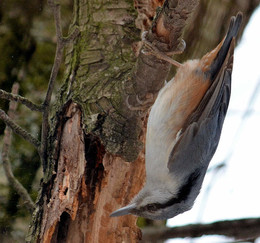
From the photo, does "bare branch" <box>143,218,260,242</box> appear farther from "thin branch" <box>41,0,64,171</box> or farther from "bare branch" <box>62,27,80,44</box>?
"bare branch" <box>62,27,80,44</box>

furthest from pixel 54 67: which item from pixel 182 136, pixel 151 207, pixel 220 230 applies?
pixel 220 230

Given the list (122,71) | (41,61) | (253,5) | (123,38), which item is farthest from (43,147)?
(253,5)

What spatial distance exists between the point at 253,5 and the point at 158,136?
1.06 meters

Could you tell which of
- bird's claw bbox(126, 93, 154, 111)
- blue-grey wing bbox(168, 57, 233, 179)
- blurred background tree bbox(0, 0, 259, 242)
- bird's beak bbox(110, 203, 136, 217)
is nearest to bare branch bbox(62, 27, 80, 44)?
bird's claw bbox(126, 93, 154, 111)

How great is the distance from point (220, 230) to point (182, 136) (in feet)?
2.41

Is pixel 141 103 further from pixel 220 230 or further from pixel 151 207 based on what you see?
pixel 220 230

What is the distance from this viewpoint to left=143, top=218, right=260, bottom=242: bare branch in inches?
68.8

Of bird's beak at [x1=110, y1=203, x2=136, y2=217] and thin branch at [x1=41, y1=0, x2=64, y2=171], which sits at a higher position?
thin branch at [x1=41, y1=0, x2=64, y2=171]

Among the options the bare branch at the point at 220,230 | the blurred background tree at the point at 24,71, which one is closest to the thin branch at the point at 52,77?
the blurred background tree at the point at 24,71

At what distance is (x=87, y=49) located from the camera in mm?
2539

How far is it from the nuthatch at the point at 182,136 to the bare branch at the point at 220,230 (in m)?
0.32

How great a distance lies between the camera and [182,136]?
2.44 metres

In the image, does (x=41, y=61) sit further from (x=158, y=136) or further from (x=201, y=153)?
(x=201, y=153)

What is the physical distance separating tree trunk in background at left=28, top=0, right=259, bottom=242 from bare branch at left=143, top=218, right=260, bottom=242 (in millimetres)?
406
